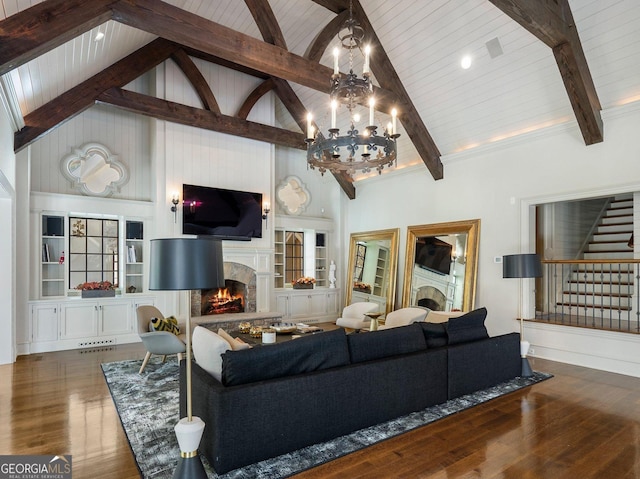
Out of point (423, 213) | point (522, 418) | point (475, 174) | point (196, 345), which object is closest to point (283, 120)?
point (423, 213)

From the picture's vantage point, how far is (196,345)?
3.15 meters

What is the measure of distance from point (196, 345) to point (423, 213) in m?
5.64

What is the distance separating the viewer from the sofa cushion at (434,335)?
12.6ft

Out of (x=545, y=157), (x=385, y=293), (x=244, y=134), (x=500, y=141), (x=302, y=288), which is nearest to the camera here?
(x=545, y=157)

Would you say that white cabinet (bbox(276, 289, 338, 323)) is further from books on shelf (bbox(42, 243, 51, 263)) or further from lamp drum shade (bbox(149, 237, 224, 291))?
lamp drum shade (bbox(149, 237, 224, 291))

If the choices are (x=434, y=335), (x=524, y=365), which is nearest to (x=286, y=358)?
(x=434, y=335)

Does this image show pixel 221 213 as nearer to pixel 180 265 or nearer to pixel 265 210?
pixel 265 210

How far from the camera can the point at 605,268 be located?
24.3 ft

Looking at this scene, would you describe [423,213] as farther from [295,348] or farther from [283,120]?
[295,348]

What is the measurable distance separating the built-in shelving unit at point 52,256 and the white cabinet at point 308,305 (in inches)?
159

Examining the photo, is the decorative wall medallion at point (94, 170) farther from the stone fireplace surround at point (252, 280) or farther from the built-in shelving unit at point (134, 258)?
the stone fireplace surround at point (252, 280)

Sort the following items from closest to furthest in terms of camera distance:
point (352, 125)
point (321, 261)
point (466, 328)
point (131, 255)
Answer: point (352, 125)
point (466, 328)
point (131, 255)
point (321, 261)

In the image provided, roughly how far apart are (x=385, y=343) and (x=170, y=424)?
199 centimetres

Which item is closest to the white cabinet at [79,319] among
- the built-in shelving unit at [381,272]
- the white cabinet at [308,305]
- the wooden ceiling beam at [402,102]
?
the white cabinet at [308,305]
